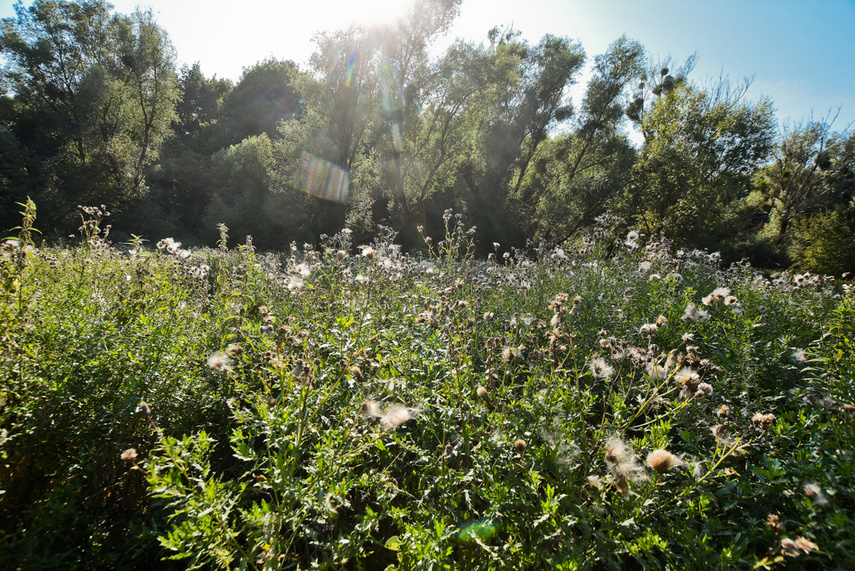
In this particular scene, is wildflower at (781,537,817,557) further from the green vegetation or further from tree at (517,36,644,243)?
tree at (517,36,644,243)

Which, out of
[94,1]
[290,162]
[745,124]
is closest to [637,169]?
[745,124]

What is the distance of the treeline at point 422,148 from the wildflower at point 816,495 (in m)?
16.7

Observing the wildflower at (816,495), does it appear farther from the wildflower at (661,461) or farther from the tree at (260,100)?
the tree at (260,100)

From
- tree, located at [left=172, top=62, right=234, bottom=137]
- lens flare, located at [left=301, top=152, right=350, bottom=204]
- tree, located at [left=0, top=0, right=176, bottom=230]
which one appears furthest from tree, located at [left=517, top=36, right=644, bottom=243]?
tree, located at [left=172, top=62, right=234, bottom=137]

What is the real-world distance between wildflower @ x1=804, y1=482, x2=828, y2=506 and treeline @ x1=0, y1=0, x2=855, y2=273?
54.7 feet

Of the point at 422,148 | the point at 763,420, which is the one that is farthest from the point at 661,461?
the point at 422,148

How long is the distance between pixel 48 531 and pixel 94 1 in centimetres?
3441

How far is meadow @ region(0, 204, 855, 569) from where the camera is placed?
149cm

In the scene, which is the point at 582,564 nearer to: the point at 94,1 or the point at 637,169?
the point at 637,169

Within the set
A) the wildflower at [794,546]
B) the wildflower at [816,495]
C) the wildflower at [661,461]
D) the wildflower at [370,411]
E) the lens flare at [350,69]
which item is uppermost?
the lens flare at [350,69]

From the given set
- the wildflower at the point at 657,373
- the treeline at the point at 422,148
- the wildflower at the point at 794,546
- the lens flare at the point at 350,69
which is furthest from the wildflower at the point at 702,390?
the lens flare at the point at 350,69

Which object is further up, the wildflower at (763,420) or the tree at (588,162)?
the tree at (588,162)

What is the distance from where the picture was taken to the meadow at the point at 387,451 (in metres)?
1.49

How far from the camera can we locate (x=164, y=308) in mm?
2746
